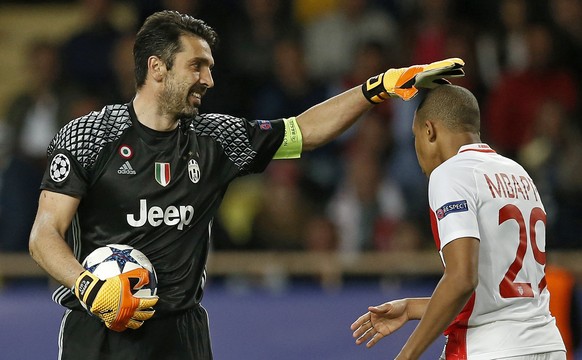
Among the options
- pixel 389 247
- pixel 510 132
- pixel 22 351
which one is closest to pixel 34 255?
pixel 22 351

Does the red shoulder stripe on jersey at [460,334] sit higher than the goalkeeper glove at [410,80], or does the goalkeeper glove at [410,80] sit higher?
the goalkeeper glove at [410,80]

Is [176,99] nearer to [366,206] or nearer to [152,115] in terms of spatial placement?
[152,115]

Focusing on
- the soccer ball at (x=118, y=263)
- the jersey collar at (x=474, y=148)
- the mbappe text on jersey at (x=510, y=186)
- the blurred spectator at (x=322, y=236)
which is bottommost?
the blurred spectator at (x=322, y=236)

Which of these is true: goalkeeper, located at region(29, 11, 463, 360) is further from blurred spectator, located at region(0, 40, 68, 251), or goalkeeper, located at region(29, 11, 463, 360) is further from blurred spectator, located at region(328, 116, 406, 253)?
blurred spectator, located at region(0, 40, 68, 251)

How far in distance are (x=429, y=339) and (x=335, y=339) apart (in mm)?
4135

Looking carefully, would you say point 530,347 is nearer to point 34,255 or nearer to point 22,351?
point 34,255

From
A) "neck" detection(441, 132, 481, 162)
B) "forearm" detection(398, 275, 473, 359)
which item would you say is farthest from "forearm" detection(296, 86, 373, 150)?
"forearm" detection(398, 275, 473, 359)

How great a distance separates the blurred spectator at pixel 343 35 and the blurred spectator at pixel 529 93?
138cm

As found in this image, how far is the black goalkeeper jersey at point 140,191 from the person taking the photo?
16.4ft

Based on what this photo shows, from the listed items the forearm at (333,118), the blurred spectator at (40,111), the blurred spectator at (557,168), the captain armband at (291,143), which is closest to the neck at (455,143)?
the forearm at (333,118)

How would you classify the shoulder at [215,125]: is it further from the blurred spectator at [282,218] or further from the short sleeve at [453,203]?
the blurred spectator at [282,218]

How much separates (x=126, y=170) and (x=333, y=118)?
1.13m

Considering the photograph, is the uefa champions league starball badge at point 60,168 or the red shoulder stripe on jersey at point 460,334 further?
the uefa champions league starball badge at point 60,168

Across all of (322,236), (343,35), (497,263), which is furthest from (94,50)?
(497,263)
